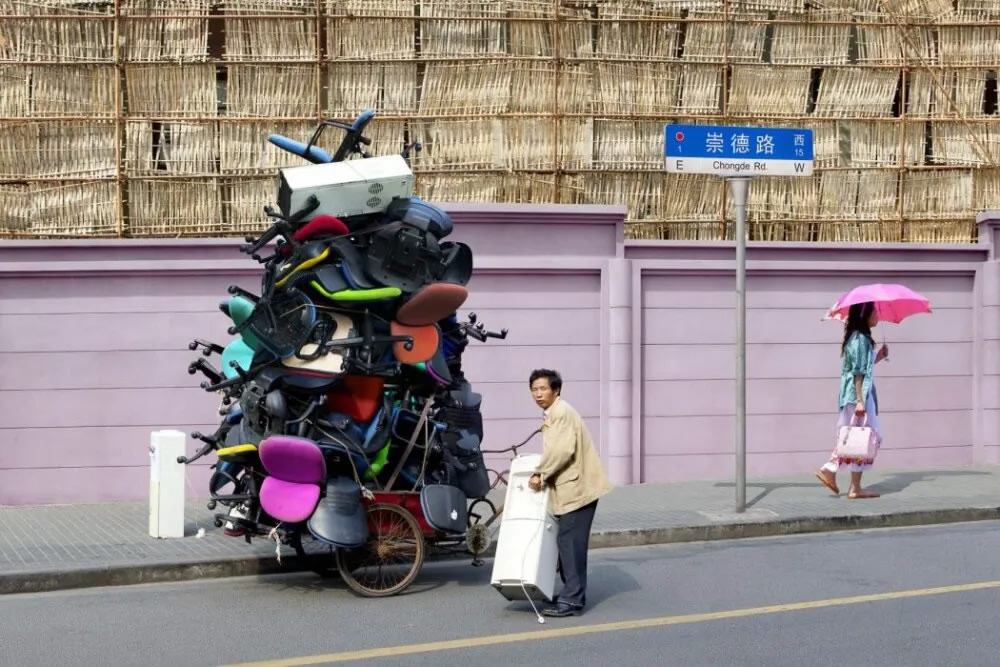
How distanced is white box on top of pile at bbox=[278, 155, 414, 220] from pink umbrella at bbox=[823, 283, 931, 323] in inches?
212

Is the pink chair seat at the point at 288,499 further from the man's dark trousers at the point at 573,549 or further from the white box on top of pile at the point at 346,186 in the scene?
the white box on top of pile at the point at 346,186

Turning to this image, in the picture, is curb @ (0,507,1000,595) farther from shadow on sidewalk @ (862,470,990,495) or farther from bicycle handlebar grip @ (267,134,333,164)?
bicycle handlebar grip @ (267,134,333,164)

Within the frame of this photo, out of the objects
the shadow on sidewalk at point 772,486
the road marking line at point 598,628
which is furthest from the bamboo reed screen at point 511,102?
the road marking line at point 598,628

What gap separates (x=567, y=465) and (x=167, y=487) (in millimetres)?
4157

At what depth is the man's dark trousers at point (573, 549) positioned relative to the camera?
8.48 meters

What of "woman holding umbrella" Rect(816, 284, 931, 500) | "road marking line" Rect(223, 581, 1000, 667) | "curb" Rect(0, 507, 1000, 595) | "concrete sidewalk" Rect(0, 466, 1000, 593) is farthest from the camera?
"woman holding umbrella" Rect(816, 284, 931, 500)

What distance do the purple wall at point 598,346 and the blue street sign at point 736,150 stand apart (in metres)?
1.92

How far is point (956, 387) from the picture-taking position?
15.3 metres

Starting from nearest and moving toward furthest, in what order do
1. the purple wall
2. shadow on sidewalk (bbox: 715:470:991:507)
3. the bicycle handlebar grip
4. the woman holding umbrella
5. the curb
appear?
the curb → the bicycle handlebar grip → the woman holding umbrella → the purple wall → shadow on sidewalk (bbox: 715:470:991:507)

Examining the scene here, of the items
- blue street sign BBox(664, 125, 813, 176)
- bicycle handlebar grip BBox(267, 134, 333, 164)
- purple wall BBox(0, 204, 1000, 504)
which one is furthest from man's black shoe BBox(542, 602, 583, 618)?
purple wall BBox(0, 204, 1000, 504)

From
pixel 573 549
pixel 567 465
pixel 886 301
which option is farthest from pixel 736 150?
pixel 573 549

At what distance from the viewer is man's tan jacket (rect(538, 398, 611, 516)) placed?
8.41 metres

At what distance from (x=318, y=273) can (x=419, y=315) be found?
31.1 inches

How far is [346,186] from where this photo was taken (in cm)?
912
